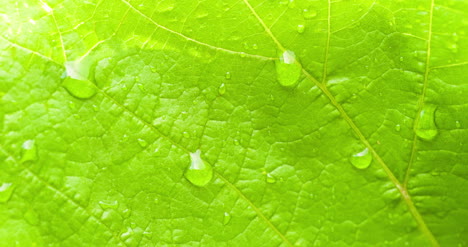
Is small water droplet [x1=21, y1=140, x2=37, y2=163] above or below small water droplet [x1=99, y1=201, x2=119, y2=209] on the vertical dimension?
above

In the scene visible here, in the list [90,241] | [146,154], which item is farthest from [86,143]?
[90,241]

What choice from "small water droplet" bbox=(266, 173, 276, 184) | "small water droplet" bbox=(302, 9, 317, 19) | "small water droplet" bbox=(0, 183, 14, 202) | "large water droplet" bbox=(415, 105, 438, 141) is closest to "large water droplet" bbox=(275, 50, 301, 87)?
"small water droplet" bbox=(302, 9, 317, 19)

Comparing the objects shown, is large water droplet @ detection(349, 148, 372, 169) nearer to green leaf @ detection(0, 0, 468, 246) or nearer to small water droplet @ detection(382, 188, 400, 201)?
green leaf @ detection(0, 0, 468, 246)

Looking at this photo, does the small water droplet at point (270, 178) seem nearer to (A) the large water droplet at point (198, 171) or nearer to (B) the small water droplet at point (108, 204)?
(A) the large water droplet at point (198, 171)

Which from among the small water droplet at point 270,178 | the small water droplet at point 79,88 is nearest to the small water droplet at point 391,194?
the small water droplet at point 270,178

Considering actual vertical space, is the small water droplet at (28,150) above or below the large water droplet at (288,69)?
below

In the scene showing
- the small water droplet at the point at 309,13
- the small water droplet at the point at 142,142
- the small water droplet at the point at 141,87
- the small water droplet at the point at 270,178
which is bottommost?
the small water droplet at the point at 270,178
